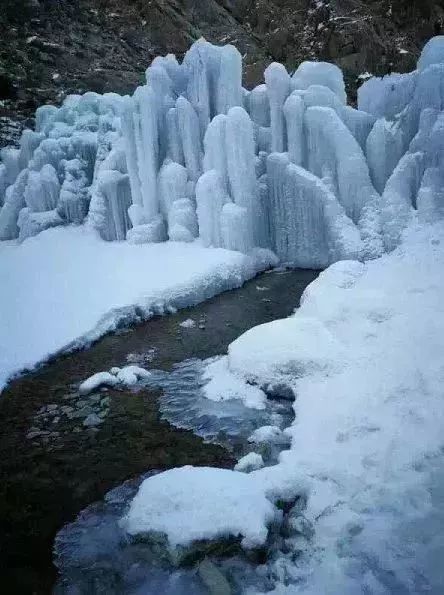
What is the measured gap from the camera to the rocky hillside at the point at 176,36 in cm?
3116

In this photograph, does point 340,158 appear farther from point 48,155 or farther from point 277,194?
point 48,155

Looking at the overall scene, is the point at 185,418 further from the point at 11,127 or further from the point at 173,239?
the point at 11,127

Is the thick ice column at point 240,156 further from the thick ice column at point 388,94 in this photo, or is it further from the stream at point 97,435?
the stream at point 97,435

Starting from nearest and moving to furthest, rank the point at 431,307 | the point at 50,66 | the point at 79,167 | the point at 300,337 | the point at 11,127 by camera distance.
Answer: the point at 300,337
the point at 431,307
the point at 79,167
the point at 11,127
the point at 50,66

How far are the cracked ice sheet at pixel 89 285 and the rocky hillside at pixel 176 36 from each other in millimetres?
17153

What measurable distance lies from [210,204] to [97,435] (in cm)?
926

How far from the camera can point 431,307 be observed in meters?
9.91

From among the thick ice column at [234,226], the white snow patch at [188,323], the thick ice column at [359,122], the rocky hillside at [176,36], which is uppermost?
the rocky hillside at [176,36]

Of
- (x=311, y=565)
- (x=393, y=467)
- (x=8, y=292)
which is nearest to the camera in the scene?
(x=311, y=565)

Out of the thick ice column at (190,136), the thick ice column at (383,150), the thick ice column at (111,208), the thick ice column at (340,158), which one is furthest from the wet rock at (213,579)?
the thick ice column at (111,208)

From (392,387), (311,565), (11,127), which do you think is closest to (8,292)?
(392,387)

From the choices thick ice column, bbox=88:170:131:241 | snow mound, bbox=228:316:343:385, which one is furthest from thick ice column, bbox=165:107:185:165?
snow mound, bbox=228:316:343:385

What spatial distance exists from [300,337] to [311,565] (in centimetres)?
495

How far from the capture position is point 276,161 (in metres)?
15.5
